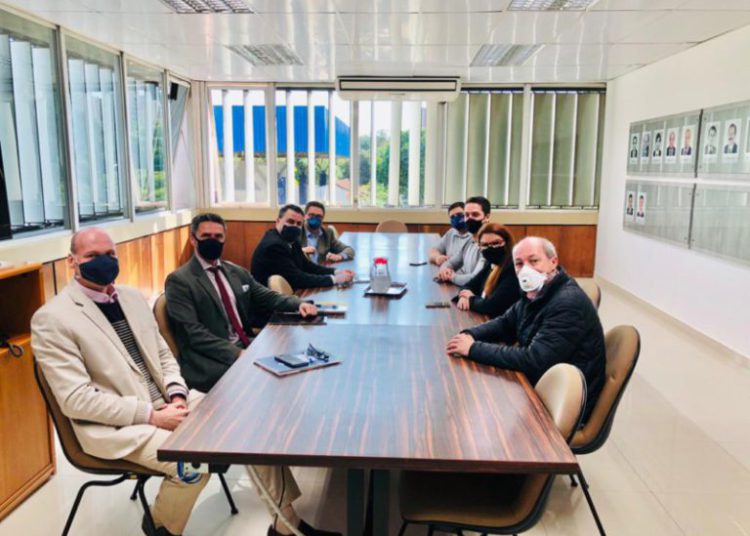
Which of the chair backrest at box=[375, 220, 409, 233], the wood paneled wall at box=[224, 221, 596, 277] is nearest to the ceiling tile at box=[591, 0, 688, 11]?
the chair backrest at box=[375, 220, 409, 233]

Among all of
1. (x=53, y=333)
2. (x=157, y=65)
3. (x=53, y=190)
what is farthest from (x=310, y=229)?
(x=53, y=333)

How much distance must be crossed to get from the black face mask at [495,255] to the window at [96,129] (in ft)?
12.7

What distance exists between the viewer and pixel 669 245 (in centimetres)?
586

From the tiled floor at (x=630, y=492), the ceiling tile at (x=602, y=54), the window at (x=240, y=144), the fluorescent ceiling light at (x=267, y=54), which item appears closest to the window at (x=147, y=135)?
the window at (x=240, y=144)

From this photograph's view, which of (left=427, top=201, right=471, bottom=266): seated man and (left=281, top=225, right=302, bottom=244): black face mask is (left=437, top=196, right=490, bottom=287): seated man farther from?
(left=281, top=225, right=302, bottom=244): black face mask

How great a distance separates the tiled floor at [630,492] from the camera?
2504mm

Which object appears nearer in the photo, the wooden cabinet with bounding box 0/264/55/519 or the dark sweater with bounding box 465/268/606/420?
the dark sweater with bounding box 465/268/606/420

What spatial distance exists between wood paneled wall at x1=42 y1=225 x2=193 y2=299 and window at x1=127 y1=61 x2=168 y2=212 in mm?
420

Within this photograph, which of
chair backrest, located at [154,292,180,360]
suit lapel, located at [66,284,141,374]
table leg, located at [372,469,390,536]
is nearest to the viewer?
table leg, located at [372,469,390,536]

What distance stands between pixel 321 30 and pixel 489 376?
3697 millimetres

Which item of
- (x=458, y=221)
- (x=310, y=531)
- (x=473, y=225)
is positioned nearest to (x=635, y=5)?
(x=473, y=225)

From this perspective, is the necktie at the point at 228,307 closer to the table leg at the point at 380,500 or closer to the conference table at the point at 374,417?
the conference table at the point at 374,417

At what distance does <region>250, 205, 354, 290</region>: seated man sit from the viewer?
12.7 feet

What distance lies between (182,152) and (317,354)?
22.1 feet
